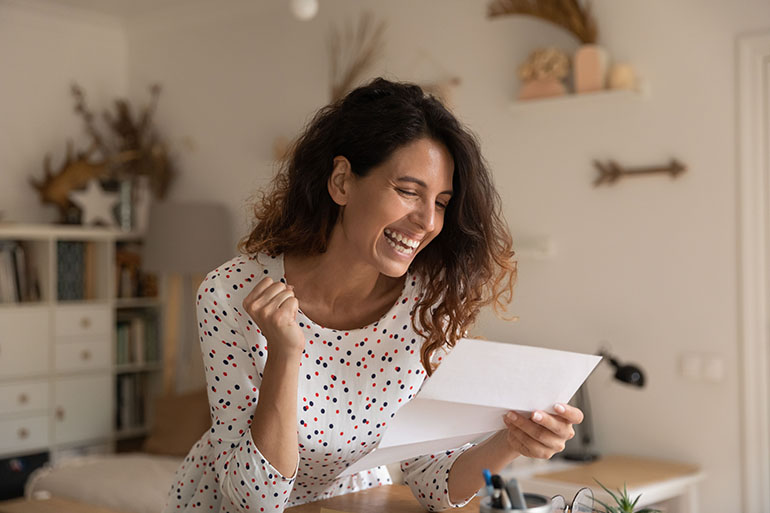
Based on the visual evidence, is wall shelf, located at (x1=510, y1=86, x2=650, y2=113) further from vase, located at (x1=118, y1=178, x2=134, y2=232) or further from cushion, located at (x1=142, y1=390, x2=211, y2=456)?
vase, located at (x1=118, y1=178, x2=134, y2=232)

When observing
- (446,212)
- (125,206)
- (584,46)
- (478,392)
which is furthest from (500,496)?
(125,206)

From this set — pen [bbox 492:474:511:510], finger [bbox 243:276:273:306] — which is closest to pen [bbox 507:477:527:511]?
pen [bbox 492:474:511:510]

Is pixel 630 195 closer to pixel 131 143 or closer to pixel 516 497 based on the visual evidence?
pixel 516 497

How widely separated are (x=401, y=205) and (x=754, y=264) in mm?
2083

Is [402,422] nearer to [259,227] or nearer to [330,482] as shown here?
[330,482]

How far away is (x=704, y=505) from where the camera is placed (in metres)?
3.27

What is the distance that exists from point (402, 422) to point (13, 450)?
141 inches

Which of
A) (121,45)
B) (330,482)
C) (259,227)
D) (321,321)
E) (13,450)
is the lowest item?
(13,450)

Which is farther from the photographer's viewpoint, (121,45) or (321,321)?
(121,45)

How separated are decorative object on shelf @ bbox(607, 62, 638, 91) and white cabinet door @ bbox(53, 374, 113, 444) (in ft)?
10.00

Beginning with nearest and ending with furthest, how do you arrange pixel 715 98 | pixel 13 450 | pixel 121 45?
1. pixel 715 98
2. pixel 13 450
3. pixel 121 45

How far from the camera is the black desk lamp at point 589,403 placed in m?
3.15

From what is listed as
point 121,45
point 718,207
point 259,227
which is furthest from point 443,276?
point 121,45

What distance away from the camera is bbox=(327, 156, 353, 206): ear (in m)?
1.57
